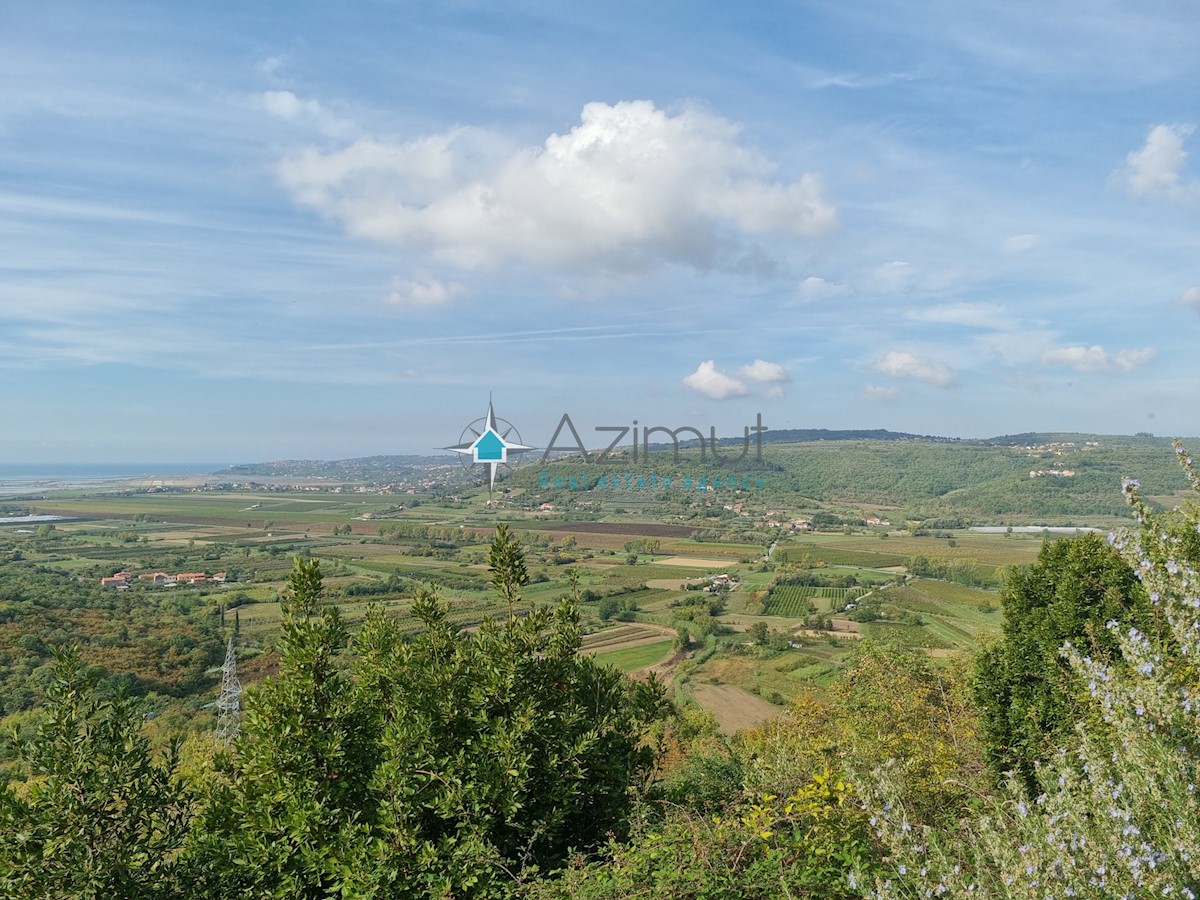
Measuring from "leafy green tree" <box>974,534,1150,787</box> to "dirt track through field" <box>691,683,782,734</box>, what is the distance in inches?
680

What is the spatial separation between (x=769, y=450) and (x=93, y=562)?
115375 mm

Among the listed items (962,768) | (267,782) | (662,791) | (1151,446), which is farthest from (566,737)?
(1151,446)

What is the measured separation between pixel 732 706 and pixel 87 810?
33.4m

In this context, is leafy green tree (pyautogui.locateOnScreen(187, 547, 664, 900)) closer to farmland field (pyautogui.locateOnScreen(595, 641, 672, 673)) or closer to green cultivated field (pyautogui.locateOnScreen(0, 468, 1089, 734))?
green cultivated field (pyautogui.locateOnScreen(0, 468, 1089, 734))

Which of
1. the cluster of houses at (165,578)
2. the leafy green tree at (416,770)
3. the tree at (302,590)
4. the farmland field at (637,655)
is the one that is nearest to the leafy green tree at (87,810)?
the leafy green tree at (416,770)

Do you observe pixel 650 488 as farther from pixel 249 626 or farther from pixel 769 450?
pixel 249 626

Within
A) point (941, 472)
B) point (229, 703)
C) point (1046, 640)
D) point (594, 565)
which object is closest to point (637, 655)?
point (229, 703)

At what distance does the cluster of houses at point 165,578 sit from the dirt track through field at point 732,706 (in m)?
50.3

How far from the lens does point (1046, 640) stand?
13.4 m

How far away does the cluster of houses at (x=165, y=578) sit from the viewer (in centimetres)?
6084

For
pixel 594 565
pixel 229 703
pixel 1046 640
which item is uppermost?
pixel 1046 640

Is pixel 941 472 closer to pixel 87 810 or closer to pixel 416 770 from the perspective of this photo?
pixel 416 770

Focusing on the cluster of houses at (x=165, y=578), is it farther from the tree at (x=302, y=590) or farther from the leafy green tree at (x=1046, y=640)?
the leafy green tree at (x=1046, y=640)

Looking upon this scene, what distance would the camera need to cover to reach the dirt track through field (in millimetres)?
31770
